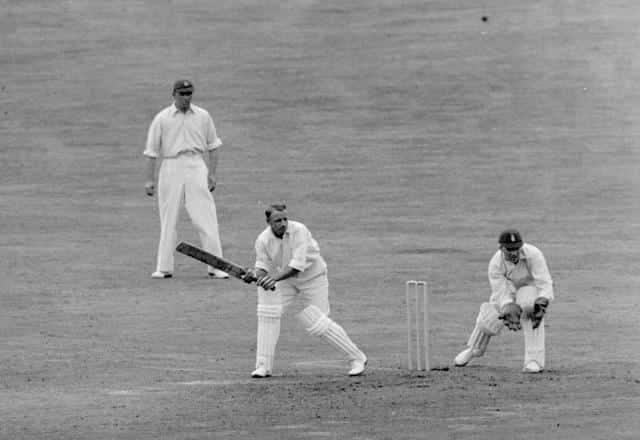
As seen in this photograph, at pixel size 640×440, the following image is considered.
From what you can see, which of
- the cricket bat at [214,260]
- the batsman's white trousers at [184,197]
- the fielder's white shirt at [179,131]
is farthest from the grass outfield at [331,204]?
the fielder's white shirt at [179,131]

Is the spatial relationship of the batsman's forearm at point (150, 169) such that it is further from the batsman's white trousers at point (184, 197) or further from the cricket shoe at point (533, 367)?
the cricket shoe at point (533, 367)

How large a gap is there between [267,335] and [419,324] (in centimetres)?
131

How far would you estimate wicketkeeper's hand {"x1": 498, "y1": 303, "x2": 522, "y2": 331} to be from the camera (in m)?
16.8

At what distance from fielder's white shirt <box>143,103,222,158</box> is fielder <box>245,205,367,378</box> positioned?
5423mm

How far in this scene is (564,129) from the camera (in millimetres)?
31891

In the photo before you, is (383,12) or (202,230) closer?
(202,230)

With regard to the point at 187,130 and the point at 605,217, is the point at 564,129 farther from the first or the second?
the point at 187,130

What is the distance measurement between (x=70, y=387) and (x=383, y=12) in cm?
2410

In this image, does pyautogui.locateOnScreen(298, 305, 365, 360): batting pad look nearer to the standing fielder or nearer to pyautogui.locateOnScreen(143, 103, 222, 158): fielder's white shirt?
the standing fielder

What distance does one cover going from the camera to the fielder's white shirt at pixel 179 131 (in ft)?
72.9

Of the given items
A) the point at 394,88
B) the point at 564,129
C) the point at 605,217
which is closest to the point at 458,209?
the point at 605,217

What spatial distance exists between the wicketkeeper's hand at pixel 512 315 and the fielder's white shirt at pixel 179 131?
6.42 metres

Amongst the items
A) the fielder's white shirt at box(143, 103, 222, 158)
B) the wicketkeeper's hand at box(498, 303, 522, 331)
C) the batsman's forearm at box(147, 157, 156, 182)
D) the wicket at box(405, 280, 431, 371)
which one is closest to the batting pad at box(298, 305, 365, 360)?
the wicket at box(405, 280, 431, 371)

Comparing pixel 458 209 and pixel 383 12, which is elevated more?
pixel 383 12
